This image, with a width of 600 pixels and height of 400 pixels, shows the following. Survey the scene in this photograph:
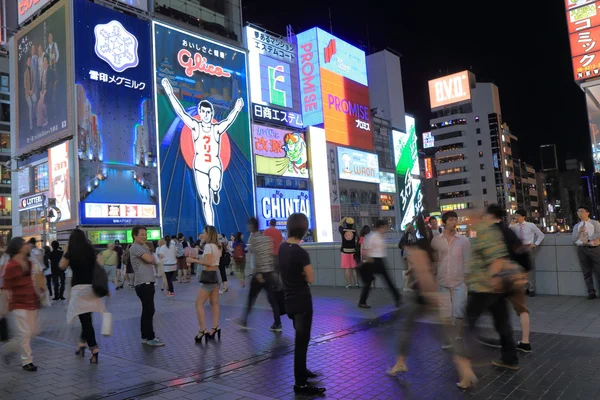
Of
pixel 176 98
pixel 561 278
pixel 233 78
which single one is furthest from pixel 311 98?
pixel 561 278

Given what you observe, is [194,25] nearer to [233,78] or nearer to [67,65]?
[233,78]

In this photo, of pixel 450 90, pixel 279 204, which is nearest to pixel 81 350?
pixel 279 204

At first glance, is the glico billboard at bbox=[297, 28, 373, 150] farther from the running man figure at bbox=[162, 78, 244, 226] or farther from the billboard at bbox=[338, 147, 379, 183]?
the running man figure at bbox=[162, 78, 244, 226]

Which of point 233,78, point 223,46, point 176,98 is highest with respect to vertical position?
point 223,46

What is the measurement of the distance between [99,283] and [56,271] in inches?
361

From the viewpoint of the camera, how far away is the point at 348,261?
13117 mm

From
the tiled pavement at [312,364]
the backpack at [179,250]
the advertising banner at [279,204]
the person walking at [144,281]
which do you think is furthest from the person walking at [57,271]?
the advertising banner at [279,204]

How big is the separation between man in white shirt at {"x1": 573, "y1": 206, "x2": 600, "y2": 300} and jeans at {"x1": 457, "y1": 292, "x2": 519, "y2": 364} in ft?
17.0

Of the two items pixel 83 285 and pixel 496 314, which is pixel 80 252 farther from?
pixel 496 314

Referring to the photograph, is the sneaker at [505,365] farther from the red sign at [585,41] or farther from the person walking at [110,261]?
the red sign at [585,41]

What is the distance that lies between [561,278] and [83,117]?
26372 millimetres

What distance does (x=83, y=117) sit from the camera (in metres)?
27.6

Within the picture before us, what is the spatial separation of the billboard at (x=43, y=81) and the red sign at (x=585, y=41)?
25785 millimetres

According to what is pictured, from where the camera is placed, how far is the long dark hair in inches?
244
